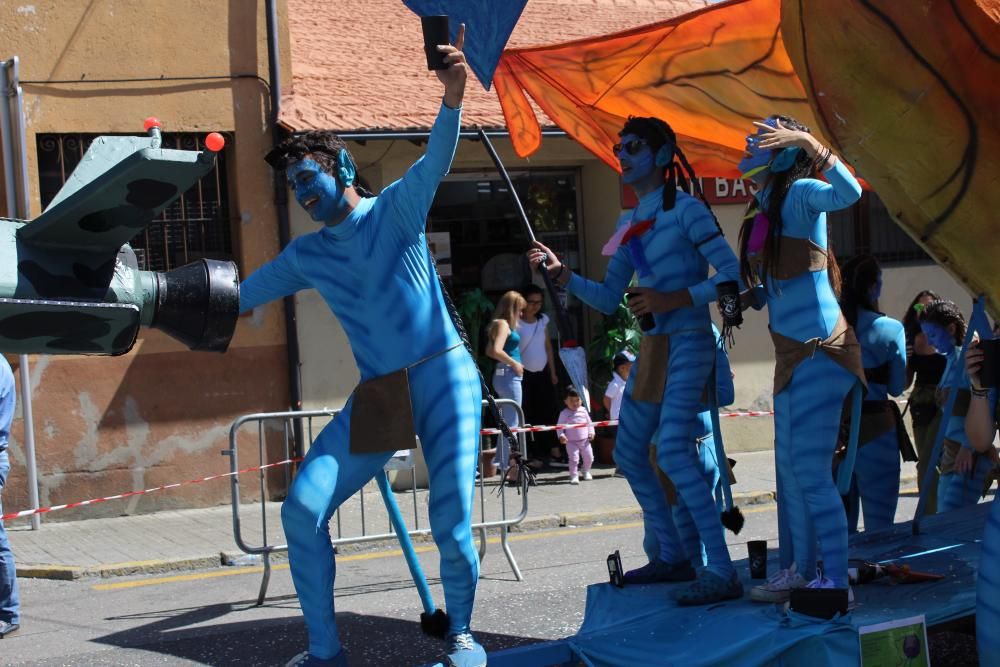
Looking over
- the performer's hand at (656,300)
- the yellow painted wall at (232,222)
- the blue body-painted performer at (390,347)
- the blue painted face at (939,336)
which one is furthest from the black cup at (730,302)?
the yellow painted wall at (232,222)

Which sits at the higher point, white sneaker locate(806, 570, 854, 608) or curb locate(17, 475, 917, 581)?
white sneaker locate(806, 570, 854, 608)

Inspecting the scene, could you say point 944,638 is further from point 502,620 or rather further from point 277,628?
point 277,628

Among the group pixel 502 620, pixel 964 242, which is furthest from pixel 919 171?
pixel 502 620

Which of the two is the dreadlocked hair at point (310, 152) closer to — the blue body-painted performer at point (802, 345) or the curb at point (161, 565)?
the blue body-painted performer at point (802, 345)

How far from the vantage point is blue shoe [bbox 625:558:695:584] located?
527 centimetres

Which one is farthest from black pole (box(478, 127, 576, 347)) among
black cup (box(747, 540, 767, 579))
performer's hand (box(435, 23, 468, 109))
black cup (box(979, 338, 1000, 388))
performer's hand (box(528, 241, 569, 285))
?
black cup (box(979, 338, 1000, 388))

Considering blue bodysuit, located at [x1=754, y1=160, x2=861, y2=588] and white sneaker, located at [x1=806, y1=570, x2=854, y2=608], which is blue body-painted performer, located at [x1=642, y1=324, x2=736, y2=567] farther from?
white sneaker, located at [x1=806, y1=570, x2=854, y2=608]

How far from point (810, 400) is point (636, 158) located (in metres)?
1.37

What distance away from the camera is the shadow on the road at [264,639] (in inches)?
222

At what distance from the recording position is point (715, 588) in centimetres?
483

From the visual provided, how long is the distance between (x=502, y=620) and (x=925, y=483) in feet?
7.07

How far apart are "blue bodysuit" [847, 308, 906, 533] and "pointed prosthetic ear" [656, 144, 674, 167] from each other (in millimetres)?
1683

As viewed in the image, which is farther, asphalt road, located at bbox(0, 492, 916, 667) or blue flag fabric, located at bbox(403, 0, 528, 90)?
asphalt road, located at bbox(0, 492, 916, 667)

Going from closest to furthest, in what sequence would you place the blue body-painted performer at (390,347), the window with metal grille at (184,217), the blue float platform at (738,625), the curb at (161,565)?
the blue float platform at (738,625) → the blue body-painted performer at (390,347) → the curb at (161,565) → the window with metal grille at (184,217)
